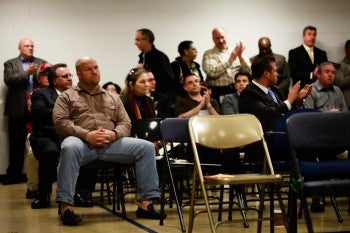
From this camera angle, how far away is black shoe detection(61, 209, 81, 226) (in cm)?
523

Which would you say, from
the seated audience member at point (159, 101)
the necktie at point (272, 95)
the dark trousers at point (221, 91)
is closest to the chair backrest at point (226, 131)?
the necktie at point (272, 95)

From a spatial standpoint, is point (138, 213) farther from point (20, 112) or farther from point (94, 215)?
point (20, 112)

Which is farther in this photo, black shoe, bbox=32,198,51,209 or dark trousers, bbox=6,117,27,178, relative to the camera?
dark trousers, bbox=6,117,27,178

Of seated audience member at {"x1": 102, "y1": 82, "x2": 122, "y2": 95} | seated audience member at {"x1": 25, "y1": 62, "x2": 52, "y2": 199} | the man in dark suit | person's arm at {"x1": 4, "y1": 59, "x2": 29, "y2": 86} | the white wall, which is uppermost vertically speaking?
the white wall

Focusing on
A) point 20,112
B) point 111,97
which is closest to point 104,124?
point 111,97

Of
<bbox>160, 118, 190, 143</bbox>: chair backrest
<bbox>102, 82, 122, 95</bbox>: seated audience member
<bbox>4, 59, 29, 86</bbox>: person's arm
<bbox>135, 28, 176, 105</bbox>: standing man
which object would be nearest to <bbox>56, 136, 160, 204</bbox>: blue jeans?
<bbox>160, 118, 190, 143</bbox>: chair backrest

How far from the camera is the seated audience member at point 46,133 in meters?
6.20

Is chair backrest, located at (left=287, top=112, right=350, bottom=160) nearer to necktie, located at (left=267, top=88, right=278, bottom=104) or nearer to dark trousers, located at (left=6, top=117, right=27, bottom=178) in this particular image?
necktie, located at (left=267, top=88, right=278, bottom=104)

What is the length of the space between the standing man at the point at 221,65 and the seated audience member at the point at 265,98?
7.92 feet

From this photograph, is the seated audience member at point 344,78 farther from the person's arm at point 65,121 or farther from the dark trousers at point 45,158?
the person's arm at point 65,121

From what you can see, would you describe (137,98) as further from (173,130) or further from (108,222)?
(108,222)

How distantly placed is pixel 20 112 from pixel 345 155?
456 cm

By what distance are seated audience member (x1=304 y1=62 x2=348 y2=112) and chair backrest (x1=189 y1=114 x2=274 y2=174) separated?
3014mm

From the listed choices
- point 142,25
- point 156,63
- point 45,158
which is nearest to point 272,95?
point 45,158
